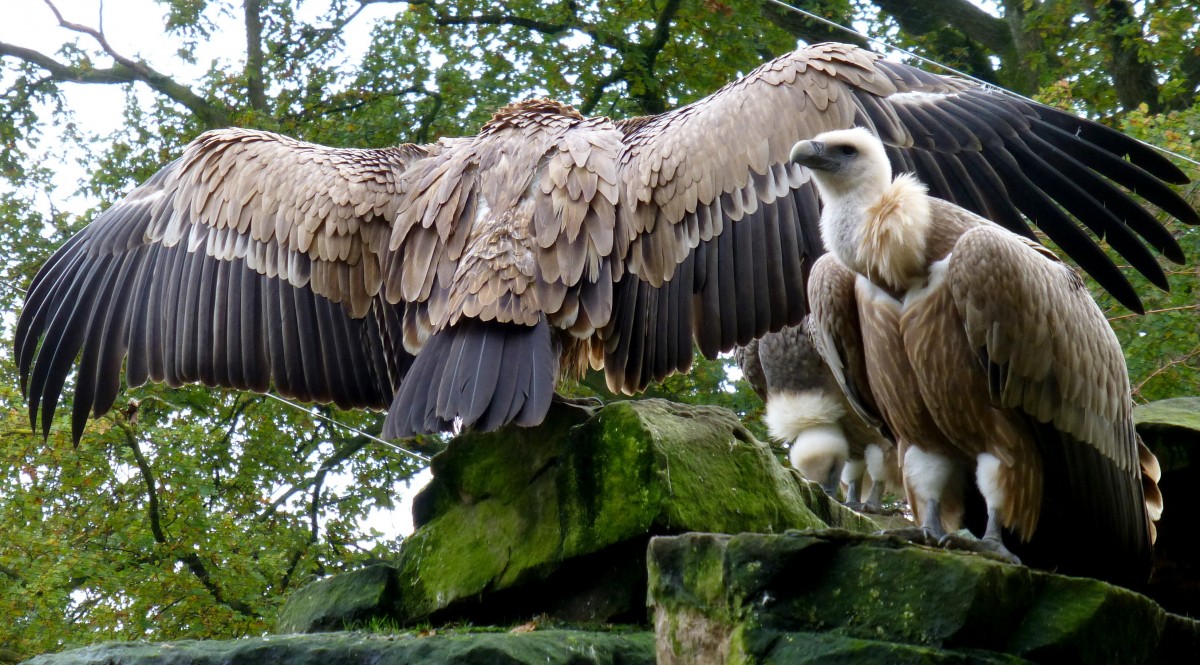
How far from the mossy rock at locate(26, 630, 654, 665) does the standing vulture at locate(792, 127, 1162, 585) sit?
1.02 m

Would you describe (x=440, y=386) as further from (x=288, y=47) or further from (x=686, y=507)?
(x=288, y=47)

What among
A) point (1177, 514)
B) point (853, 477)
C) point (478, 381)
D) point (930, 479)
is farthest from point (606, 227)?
point (1177, 514)

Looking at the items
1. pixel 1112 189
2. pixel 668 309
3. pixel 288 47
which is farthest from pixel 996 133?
pixel 288 47

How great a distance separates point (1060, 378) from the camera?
11.7ft

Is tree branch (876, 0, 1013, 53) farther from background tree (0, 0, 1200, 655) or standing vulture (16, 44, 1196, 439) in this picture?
standing vulture (16, 44, 1196, 439)

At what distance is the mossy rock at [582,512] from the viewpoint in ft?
13.2

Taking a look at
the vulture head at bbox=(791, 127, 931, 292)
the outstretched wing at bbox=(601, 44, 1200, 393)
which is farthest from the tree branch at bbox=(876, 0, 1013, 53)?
the vulture head at bbox=(791, 127, 931, 292)

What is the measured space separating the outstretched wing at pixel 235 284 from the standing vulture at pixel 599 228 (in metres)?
0.02

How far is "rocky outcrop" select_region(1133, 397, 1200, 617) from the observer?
489 centimetres

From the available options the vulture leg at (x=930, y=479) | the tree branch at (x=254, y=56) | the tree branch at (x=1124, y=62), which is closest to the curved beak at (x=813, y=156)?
the vulture leg at (x=930, y=479)

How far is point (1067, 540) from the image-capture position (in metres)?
3.86

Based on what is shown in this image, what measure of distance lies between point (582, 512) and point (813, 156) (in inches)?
54.0

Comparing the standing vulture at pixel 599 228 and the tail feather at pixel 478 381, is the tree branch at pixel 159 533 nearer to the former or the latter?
the standing vulture at pixel 599 228

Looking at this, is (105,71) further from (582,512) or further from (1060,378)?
(1060,378)
